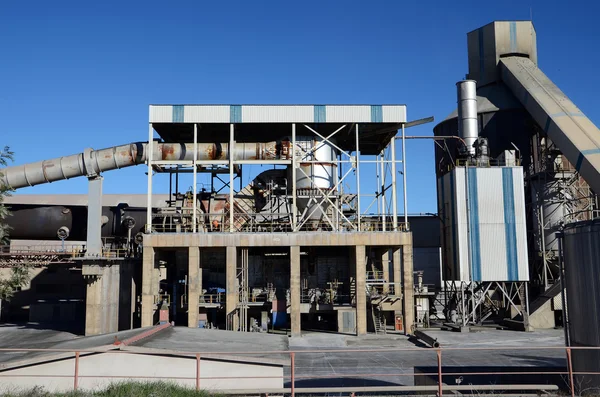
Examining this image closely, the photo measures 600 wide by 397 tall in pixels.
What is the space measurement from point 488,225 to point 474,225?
3.07ft

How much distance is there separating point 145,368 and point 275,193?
25.0 meters

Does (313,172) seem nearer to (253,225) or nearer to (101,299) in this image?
(253,225)

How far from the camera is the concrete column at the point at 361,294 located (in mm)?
32688

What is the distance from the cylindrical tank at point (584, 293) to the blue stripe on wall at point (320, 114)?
19927 mm

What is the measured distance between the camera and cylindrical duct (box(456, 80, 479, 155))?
41.8 meters

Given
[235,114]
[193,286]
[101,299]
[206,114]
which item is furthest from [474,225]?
[101,299]

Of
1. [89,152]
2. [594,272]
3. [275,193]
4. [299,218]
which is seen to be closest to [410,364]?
[594,272]

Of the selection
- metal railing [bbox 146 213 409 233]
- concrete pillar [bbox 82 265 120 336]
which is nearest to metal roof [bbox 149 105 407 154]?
metal railing [bbox 146 213 409 233]

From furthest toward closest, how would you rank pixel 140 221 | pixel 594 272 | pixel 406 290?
1. pixel 140 221
2. pixel 406 290
3. pixel 594 272

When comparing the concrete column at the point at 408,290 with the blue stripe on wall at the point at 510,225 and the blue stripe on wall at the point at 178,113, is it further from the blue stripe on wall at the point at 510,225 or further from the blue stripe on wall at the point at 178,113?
the blue stripe on wall at the point at 178,113

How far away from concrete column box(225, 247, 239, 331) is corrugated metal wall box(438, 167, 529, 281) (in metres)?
14.6

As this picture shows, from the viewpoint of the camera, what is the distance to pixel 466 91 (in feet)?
139

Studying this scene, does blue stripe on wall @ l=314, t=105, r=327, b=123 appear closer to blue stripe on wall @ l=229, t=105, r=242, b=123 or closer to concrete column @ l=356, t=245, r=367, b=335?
blue stripe on wall @ l=229, t=105, r=242, b=123

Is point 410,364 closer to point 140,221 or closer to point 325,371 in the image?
point 325,371
